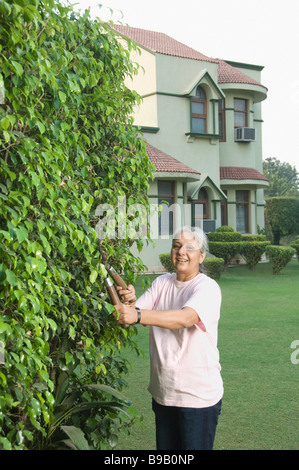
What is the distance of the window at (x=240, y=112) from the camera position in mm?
26859

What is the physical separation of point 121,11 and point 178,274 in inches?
93.2

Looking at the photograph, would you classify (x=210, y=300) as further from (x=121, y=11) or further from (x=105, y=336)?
(x=121, y=11)

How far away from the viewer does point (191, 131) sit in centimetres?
2402

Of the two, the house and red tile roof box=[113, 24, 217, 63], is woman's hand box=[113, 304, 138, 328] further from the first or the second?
red tile roof box=[113, 24, 217, 63]

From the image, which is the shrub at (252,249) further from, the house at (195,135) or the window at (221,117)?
the window at (221,117)

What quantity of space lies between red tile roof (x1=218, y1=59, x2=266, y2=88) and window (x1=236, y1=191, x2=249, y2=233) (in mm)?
5174

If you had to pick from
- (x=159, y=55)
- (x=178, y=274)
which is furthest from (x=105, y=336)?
(x=159, y=55)

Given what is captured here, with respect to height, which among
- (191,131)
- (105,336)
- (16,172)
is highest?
(191,131)

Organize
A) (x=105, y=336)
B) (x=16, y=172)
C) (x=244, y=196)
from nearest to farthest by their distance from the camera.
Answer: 1. (x=16, y=172)
2. (x=105, y=336)
3. (x=244, y=196)

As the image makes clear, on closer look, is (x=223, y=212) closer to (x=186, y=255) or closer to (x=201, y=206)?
(x=201, y=206)

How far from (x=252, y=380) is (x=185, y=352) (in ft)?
14.1

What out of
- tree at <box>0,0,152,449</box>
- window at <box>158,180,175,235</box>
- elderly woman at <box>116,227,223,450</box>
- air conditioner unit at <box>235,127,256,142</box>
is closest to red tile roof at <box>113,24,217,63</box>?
air conditioner unit at <box>235,127,256,142</box>

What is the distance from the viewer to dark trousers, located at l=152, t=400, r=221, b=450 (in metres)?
3.57
